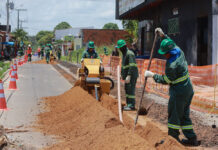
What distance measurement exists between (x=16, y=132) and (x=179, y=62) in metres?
3.67

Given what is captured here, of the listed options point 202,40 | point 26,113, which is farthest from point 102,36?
point 26,113

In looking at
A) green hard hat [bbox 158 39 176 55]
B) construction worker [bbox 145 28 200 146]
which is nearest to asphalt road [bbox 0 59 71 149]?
construction worker [bbox 145 28 200 146]

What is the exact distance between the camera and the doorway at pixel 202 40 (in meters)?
16.4

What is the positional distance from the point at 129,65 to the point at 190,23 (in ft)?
29.9

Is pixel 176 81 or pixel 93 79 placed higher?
pixel 176 81

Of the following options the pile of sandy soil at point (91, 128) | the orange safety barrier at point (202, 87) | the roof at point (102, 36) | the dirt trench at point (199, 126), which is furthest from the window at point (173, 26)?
the roof at point (102, 36)

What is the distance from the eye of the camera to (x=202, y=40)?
16750mm

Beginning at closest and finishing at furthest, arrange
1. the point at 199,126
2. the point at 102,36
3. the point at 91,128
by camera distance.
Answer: the point at 91,128 → the point at 199,126 → the point at 102,36

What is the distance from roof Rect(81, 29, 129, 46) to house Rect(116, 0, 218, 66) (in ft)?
137

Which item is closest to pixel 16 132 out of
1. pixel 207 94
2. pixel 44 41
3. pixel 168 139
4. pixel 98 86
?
pixel 168 139

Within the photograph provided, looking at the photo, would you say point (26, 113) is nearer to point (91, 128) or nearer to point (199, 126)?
point (91, 128)

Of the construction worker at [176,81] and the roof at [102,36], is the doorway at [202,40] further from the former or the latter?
the roof at [102,36]

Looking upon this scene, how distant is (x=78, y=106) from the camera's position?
931 cm

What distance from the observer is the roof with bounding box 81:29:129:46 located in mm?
66625
